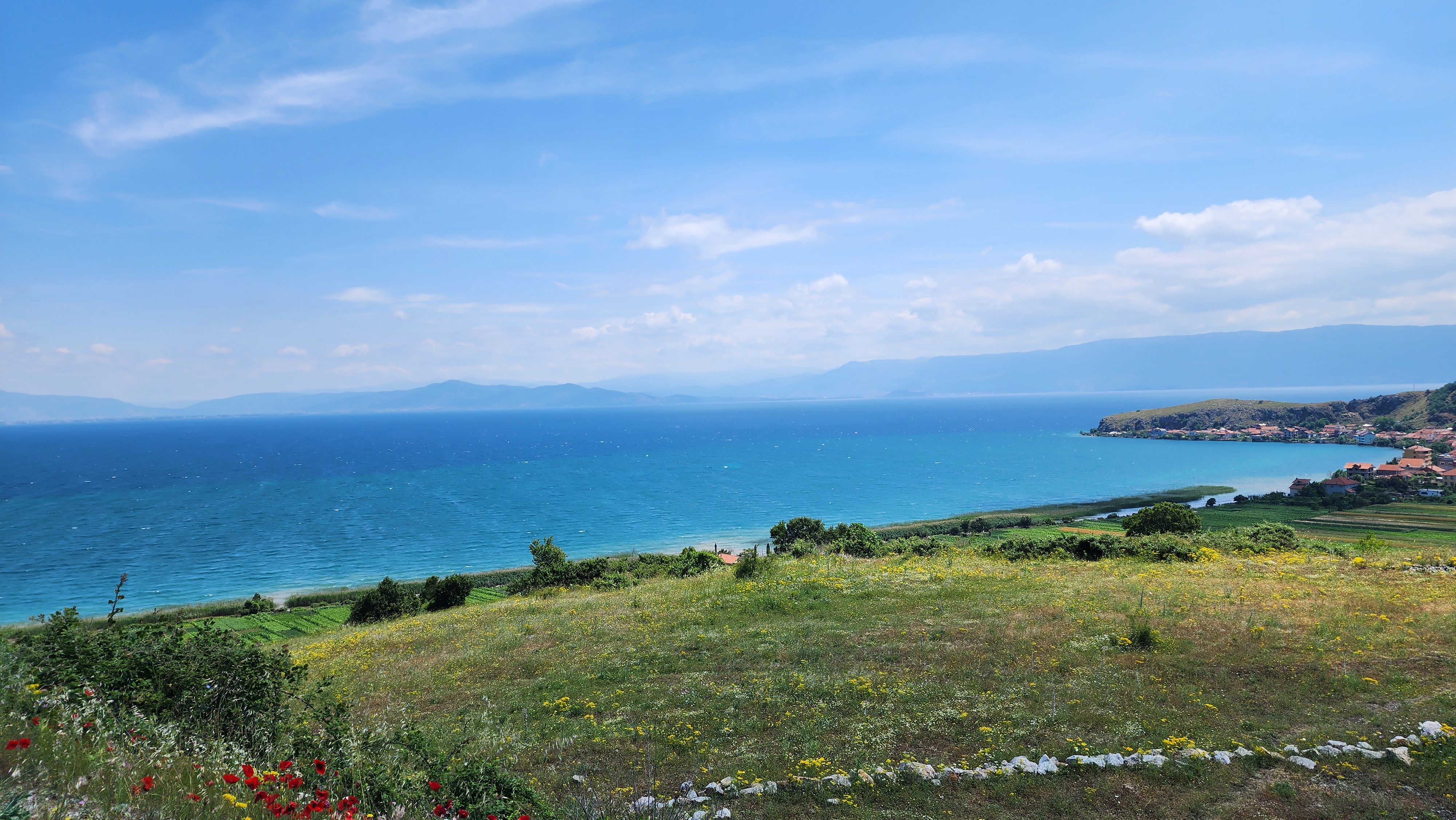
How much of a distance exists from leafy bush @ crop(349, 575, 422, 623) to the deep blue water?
81.7 feet

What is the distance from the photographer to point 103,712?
7.82m

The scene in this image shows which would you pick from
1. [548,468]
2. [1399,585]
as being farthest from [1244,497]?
[548,468]

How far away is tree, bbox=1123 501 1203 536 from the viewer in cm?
4097

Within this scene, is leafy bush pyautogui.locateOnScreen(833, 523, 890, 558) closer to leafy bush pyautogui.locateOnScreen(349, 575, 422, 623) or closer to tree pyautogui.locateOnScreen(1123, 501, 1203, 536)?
tree pyautogui.locateOnScreen(1123, 501, 1203, 536)

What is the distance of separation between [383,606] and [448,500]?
74.0 meters

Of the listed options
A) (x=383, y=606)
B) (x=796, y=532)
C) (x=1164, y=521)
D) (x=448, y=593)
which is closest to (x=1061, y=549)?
(x=1164, y=521)

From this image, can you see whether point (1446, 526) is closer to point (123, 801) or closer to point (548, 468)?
point (123, 801)

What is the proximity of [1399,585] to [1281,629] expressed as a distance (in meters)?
7.88

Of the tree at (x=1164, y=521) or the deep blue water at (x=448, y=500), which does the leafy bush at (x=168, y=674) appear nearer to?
the tree at (x=1164, y=521)

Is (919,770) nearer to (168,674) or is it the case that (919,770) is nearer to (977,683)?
(977,683)

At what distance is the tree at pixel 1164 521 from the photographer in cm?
4097

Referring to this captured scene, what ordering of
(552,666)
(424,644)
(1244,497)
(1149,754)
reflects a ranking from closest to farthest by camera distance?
1. (1149,754)
2. (552,666)
3. (424,644)
4. (1244,497)

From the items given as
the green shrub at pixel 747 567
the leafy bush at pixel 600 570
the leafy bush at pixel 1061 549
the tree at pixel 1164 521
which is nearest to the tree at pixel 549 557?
the leafy bush at pixel 600 570

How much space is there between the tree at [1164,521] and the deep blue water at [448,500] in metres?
48.6
